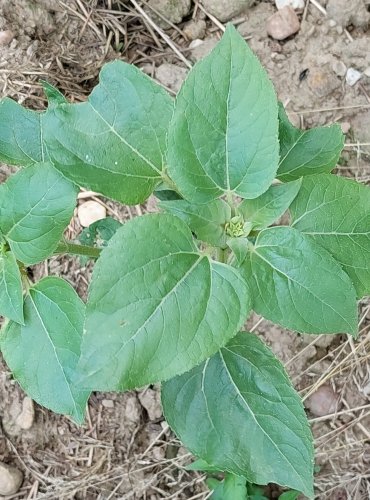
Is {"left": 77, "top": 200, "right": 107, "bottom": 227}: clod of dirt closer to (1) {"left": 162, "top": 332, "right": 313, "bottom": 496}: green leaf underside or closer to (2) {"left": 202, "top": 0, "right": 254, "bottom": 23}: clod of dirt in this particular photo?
(2) {"left": 202, "top": 0, "right": 254, "bottom": 23}: clod of dirt

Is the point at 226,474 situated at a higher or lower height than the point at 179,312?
lower

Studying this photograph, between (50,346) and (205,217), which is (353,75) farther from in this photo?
(50,346)

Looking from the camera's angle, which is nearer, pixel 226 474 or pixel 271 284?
pixel 271 284

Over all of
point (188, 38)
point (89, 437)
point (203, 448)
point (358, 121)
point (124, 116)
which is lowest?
point (89, 437)

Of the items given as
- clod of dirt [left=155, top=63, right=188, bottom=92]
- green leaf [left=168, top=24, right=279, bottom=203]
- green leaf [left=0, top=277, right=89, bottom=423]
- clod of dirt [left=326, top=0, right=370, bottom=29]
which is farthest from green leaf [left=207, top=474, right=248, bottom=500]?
clod of dirt [left=326, top=0, right=370, bottom=29]

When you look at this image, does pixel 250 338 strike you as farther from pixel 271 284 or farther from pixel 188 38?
pixel 188 38

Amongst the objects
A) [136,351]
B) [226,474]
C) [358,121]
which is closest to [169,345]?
[136,351]

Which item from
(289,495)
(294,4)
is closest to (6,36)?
(294,4)
